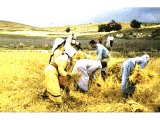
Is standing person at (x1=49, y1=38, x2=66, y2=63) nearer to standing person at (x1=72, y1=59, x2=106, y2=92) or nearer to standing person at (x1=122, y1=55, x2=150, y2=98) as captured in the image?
standing person at (x1=72, y1=59, x2=106, y2=92)

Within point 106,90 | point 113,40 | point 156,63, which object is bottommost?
point 106,90

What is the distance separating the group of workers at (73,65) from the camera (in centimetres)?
597

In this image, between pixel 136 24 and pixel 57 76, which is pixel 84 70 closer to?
pixel 57 76

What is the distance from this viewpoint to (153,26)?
278 inches

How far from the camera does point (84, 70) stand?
20.5ft

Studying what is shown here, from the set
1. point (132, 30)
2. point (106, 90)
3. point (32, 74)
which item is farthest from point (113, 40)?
point (32, 74)

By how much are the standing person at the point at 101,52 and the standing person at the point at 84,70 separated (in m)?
0.20

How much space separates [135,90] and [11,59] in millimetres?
2328

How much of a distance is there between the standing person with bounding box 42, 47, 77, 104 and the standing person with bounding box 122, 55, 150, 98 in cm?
98

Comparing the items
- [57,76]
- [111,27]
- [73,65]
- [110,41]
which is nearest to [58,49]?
[73,65]

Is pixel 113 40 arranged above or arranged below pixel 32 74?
above

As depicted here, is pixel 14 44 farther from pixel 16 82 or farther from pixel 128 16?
pixel 128 16

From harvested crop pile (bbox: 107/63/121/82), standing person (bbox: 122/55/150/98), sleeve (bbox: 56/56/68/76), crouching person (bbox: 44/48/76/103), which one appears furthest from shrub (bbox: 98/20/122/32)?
sleeve (bbox: 56/56/68/76)

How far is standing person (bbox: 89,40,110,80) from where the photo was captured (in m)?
6.42
